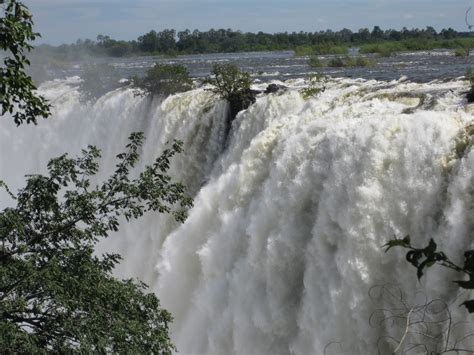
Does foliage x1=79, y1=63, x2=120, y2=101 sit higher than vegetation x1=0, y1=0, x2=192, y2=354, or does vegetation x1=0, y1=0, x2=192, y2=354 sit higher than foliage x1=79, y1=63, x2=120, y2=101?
vegetation x1=0, y1=0, x2=192, y2=354

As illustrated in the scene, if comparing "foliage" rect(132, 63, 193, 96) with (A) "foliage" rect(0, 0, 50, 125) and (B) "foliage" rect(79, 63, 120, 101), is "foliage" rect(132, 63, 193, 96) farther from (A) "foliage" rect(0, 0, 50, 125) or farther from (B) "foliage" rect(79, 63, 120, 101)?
(A) "foliage" rect(0, 0, 50, 125)

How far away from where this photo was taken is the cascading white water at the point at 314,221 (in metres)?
8.75

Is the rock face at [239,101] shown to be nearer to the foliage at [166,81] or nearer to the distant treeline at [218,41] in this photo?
the foliage at [166,81]

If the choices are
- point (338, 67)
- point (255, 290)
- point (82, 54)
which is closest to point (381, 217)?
point (255, 290)

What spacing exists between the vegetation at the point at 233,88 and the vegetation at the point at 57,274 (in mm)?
10090

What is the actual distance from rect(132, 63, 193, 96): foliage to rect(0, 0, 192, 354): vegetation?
14.2 meters

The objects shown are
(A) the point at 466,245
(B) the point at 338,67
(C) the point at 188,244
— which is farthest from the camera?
(B) the point at 338,67

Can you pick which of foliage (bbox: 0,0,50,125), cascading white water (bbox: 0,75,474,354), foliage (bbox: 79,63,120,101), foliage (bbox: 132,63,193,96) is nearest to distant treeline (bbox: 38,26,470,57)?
foliage (bbox: 79,63,120,101)

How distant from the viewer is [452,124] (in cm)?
903

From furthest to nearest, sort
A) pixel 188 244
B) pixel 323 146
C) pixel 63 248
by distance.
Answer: pixel 188 244 < pixel 323 146 < pixel 63 248

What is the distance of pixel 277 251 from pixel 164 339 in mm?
4857

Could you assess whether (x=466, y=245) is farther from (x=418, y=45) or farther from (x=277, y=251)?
(x=418, y=45)

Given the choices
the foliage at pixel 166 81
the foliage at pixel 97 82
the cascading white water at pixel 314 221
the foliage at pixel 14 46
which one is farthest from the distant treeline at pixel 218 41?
the foliage at pixel 14 46

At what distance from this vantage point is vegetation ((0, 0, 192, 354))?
527cm
